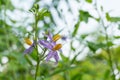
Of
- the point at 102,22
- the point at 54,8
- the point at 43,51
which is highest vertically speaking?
the point at 54,8

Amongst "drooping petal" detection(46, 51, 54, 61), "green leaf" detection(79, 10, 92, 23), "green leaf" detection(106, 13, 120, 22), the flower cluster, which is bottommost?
"drooping petal" detection(46, 51, 54, 61)

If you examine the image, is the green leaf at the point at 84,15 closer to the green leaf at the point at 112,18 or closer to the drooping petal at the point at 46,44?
the green leaf at the point at 112,18

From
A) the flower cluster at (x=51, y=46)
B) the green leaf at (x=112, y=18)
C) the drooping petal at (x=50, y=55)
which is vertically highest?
the green leaf at (x=112, y=18)

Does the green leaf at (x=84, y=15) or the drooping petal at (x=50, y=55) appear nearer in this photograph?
the drooping petal at (x=50, y=55)

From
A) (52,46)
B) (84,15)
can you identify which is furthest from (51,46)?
(84,15)

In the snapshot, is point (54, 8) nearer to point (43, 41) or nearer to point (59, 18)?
point (59, 18)

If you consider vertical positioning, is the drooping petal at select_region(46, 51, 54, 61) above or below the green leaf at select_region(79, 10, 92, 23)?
below

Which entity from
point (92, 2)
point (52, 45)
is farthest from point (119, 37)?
point (52, 45)

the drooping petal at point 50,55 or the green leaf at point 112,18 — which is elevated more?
the green leaf at point 112,18

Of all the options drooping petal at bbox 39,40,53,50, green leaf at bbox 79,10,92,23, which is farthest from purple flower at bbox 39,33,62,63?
green leaf at bbox 79,10,92,23

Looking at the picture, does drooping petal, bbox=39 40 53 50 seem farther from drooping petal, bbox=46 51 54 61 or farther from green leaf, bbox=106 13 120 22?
green leaf, bbox=106 13 120 22

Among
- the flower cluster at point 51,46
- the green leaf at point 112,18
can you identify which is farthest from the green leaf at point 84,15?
the flower cluster at point 51,46
